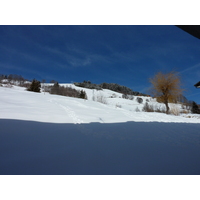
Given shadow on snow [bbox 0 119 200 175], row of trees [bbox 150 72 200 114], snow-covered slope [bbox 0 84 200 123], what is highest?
row of trees [bbox 150 72 200 114]

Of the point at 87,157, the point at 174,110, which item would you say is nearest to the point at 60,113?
the point at 87,157

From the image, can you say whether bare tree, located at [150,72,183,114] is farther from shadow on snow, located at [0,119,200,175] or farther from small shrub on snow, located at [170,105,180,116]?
shadow on snow, located at [0,119,200,175]

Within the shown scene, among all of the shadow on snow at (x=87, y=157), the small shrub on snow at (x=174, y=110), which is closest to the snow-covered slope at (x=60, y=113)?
the shadow on snow at (x=87, y=157)

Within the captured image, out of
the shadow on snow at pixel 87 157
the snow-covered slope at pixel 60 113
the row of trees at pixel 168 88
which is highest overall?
the row of trees at pixel 168 88

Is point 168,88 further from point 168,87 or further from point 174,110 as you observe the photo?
point 174,110

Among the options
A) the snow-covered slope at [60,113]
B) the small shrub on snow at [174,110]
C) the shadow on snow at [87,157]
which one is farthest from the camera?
the small shrub on snow at [174,110]

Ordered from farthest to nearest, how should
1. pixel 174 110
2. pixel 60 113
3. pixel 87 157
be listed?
pixel 174 110 → pixel 60 113 → pixel 87 157

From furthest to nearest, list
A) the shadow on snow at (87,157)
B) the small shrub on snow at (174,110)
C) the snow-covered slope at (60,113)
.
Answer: the small shrub on snow at (174,110), the snow-covered slope at (60,113), the shadow on snow at (87,157)

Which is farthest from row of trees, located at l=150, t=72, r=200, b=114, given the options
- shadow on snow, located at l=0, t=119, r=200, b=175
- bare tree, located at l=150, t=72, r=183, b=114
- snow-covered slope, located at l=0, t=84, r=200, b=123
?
shadow on snow, located at l=0, t=119, r=200, b=175

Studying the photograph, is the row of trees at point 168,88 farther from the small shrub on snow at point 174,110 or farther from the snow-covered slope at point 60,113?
the snow-covered slope at point 60,113

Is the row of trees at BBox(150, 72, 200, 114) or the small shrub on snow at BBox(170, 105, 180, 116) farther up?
the row of trees at BBox(150, 72, 200, 114)

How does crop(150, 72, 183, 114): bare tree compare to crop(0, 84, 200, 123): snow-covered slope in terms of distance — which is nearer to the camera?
crop(0, 84, 200, 123): snow-covered slope
